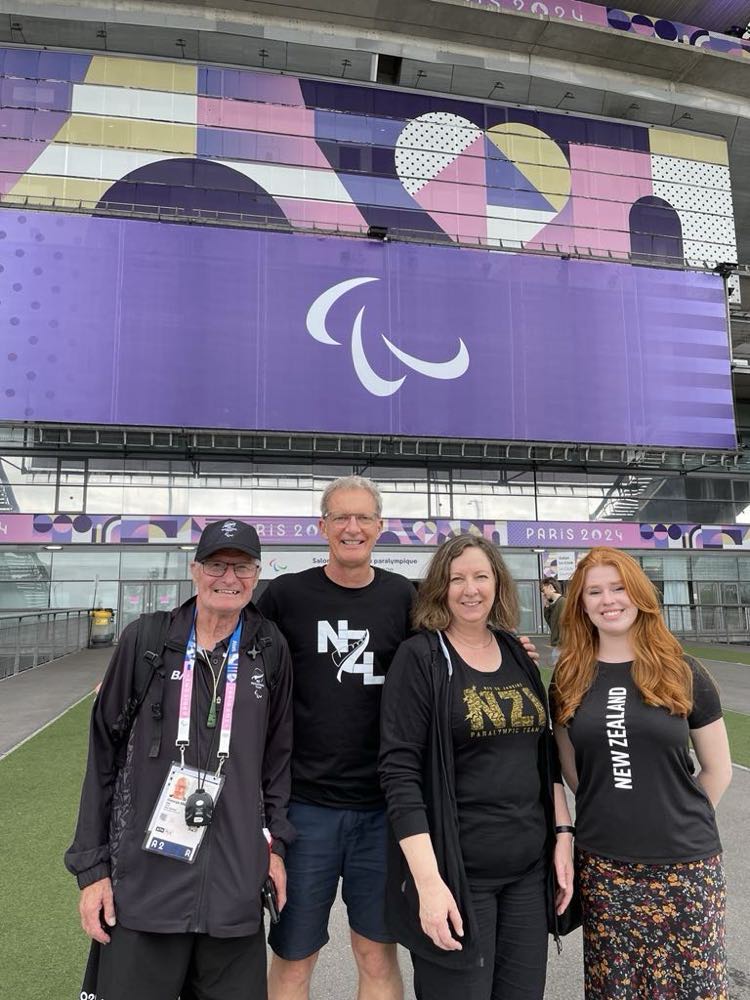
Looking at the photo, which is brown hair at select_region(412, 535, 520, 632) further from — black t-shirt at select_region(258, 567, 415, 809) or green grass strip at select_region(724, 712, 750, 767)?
green grass strip at select_region(724, 712, 750, 767)

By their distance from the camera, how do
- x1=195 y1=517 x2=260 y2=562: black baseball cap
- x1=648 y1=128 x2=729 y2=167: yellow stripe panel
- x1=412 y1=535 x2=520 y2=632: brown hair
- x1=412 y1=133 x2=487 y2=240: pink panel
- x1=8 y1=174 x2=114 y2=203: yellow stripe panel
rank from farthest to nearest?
x1=648 y1=128 x2=729 y2=167: yellow stripe panel
x1=412 y1=133 x2=487 y2=240: pink panel
x1=8 y1=174 x2=114 y2=203: yellow stripe panel
x1=412 y1=535 x2=520 y2=632: brown hair
x1=195 y1=517 x2=260 y2=562: black baseball cap

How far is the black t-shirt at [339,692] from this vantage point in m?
2.20

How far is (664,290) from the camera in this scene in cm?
2602

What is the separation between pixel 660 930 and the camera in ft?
6.16

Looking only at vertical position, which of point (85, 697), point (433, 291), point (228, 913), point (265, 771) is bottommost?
point (85, 697)

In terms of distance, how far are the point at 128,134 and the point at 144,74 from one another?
2.87 metres

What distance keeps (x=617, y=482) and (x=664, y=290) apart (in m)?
8.26

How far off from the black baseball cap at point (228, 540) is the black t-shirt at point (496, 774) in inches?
29.5

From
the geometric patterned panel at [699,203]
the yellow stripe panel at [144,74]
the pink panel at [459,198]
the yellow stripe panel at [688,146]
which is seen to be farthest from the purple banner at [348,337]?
the yellow stripe panel at [688,146]

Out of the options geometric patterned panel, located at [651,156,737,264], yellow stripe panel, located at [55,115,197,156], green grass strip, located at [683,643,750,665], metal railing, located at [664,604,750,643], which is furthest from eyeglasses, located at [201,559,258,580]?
geometric patterned panel, located at [651,156,737,264]

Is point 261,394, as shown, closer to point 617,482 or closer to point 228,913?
point 617,482

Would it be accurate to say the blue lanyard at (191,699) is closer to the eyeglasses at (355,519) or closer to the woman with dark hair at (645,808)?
the eyeglasses at (355,519)

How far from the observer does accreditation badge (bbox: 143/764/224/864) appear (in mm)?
1776

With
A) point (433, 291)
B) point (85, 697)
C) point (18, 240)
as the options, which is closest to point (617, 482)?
point (433, 291)
